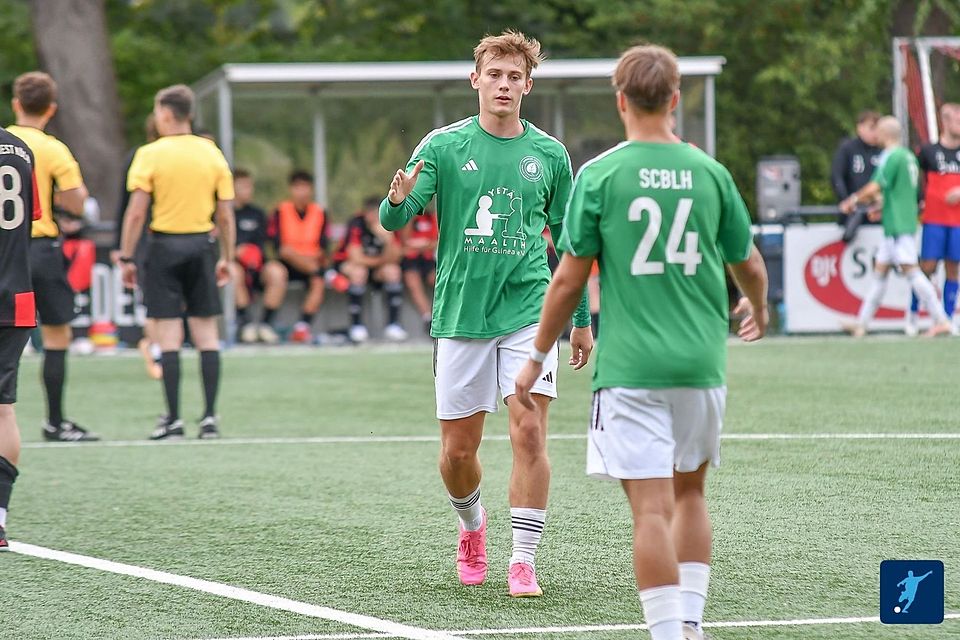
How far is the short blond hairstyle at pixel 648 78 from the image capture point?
4.43 meters

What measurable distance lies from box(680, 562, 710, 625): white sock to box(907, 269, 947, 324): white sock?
12.0m

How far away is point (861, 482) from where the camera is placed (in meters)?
7.79

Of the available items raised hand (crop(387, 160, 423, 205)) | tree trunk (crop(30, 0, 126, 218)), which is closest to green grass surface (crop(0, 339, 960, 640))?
raised hand (crop(387, 160, 423, 205))

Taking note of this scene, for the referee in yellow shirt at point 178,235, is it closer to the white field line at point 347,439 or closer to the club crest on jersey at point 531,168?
the white field line at point 347,439

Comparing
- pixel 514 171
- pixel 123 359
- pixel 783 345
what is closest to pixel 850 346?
pixel 783 345

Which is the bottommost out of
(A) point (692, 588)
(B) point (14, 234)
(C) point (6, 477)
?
(C) point (6, 477)

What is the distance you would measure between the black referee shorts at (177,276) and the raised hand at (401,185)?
5.00m

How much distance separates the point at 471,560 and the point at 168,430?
513cm

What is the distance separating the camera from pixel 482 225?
19.0ft

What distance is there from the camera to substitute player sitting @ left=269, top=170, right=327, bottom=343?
18.6 m

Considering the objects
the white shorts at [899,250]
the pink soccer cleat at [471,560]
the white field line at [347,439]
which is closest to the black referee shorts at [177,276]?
the white field line at [347,439]

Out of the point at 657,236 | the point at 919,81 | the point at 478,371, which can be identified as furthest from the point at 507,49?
the point at 919,81

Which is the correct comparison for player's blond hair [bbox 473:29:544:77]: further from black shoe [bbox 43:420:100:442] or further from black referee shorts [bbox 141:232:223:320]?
black shoe [bbox 43:420:100:442]

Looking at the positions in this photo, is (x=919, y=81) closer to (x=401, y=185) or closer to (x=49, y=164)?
(x=49, y=164)
